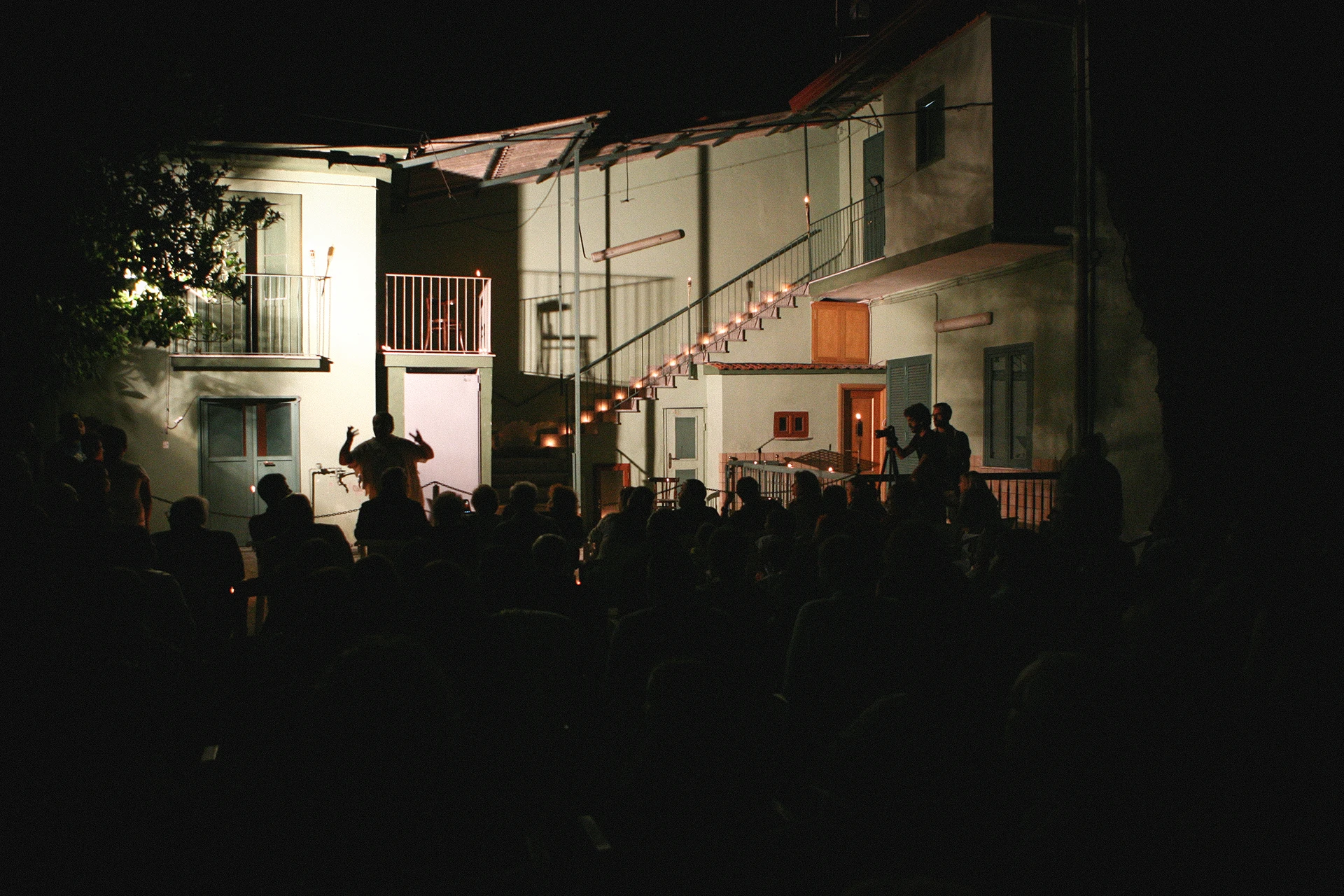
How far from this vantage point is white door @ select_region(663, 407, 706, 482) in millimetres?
16266

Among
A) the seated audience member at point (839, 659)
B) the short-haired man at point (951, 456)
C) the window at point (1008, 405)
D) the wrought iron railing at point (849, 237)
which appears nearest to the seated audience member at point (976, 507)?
the short-haired man at point (951, 456)

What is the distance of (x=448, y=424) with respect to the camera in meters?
13.7

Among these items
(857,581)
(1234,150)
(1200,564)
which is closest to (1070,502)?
(1200,564)

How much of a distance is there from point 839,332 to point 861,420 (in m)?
1.77

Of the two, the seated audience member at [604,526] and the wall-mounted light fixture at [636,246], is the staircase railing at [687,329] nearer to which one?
the wall-mounted light fixture at [636,246]

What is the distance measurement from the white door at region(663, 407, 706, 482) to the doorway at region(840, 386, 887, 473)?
2.65m

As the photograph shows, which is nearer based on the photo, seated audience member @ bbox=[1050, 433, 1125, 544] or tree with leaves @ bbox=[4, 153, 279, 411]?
seated audience member @ bbox=[1050, 433, 1125, 544]

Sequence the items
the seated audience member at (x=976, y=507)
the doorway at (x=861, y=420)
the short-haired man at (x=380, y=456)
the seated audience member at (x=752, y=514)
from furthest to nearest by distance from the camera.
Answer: the doorway at (x=861, y=420)
the short-haired man at (x=380, y=456)
the seated audience member at (x=976, y=507)
the seated audience member at (x=752, y=514)

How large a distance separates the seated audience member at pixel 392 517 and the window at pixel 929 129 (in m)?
9.08

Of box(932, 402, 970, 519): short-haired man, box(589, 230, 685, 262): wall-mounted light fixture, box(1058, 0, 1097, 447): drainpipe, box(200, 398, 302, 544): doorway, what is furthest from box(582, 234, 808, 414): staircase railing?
box(932, 402, 970, 519): short-haired man

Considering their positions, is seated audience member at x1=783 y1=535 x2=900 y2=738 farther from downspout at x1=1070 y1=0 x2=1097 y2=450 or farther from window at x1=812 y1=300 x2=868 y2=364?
window at x1=812 y1=300 x2=868 y2=364

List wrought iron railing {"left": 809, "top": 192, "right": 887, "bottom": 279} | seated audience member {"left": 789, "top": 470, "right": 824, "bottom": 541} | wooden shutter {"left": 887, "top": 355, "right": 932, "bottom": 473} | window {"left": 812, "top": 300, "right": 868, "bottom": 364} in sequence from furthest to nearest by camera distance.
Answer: window {"left": 812, "top": 300, "right": 868, "bottom": 364} → wrought iron railing {"left": 809, "top": 192, "right": 887, "bottom": 279} → wooden shutter {"left": 887, "top": 355, "right": 932, "bottom": 473} → seated audience member {"left": 789, "top": 470, "right": 824, "bottom": 541}

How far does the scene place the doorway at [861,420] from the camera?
15719 millimetres

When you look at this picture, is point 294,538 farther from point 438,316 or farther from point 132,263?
point 438,316
